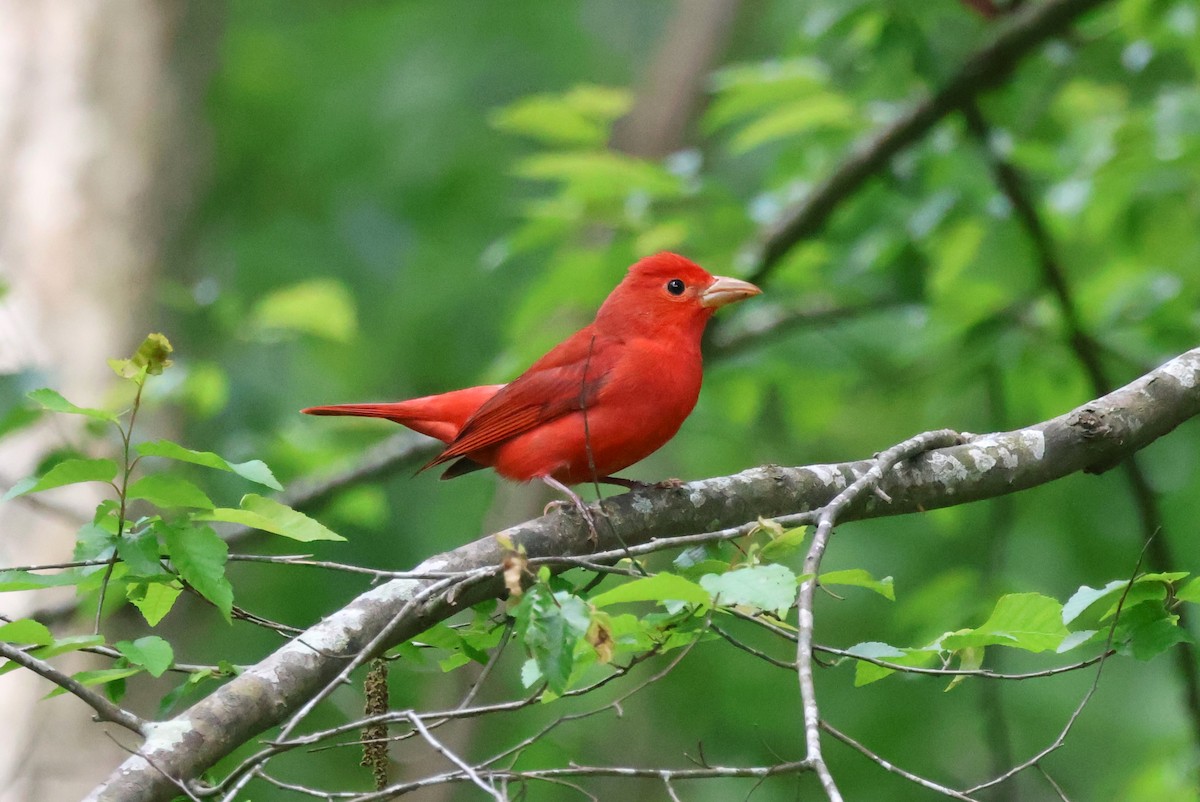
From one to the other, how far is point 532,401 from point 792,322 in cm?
232

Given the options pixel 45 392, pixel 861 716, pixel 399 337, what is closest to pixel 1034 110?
pixel 861 716

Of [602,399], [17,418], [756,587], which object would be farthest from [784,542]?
[17,418]

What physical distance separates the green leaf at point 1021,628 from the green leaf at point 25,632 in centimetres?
166

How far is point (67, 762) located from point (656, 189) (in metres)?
3.58

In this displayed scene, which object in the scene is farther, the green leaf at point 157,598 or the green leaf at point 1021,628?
the green leaf at point 157,598

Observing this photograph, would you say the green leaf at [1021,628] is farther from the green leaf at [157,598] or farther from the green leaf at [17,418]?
the green leaf at [17,418]

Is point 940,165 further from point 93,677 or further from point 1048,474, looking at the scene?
point 93,677

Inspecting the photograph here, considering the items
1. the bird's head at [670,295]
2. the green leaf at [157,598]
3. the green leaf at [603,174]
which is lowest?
the green leaf at [157,598]

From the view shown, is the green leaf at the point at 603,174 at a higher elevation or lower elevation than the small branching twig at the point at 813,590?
higher

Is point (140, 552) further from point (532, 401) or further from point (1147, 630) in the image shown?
point (532, 401)

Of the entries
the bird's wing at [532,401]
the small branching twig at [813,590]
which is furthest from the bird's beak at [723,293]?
the small branching twig at [813,590]

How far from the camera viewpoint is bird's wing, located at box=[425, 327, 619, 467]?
4.42m

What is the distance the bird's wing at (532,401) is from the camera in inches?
174

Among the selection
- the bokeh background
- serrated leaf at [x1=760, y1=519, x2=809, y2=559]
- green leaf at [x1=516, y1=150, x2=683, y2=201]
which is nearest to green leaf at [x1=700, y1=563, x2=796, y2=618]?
serrated leaf at [x1=760, y1=519, x2=809, y2=559]
